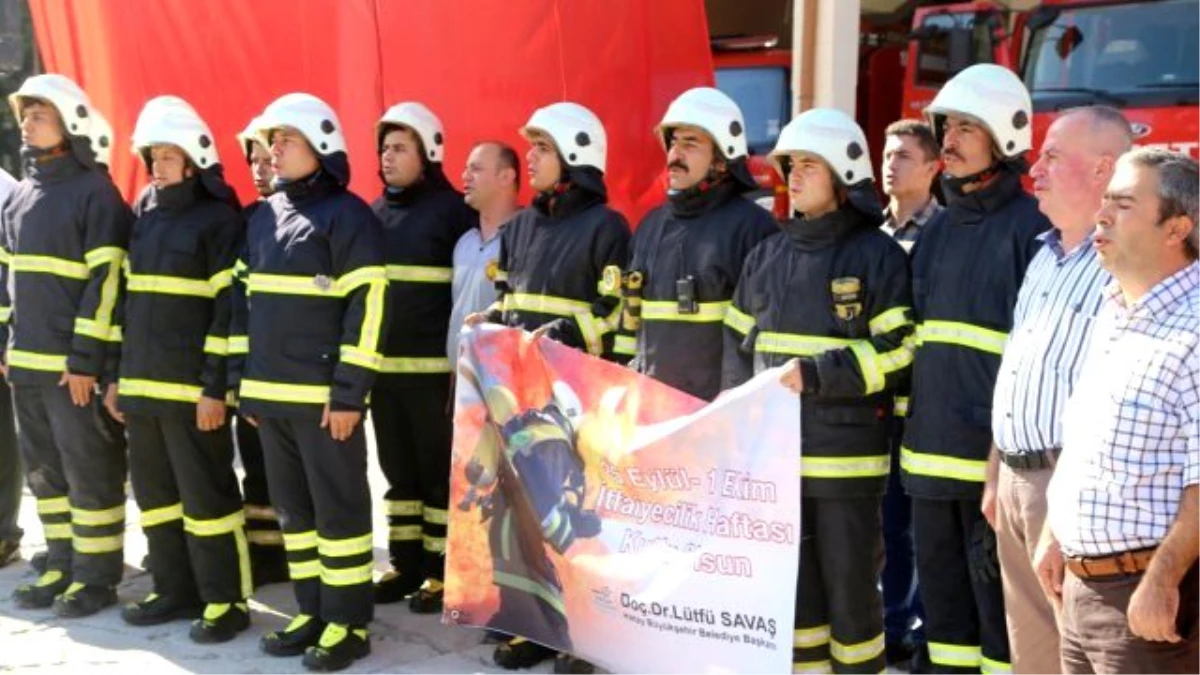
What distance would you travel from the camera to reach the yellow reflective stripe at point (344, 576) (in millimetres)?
5496

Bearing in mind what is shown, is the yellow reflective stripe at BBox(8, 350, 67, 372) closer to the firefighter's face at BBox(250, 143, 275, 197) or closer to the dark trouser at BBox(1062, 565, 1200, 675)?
the firefighter's face at BBox(250, 143, 275, 197)

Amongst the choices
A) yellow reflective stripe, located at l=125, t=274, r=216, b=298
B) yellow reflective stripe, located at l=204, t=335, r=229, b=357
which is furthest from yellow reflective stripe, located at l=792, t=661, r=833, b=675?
yellow reflective stripe, located at l=125, t=274, r=216, b=298

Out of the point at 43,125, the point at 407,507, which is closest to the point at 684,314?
the point at 407,507

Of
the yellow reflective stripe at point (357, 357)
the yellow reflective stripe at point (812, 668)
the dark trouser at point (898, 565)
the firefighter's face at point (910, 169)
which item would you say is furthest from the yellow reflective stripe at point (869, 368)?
the yellow reflective stripe at point (357, 357)

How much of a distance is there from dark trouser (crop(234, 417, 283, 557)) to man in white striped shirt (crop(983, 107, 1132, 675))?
3.80 meters

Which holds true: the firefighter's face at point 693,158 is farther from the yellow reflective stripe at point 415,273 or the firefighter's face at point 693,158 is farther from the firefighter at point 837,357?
the yellow reflective stripe at point 415,273

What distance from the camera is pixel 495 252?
235 inches

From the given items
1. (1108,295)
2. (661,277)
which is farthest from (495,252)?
(1108,295)

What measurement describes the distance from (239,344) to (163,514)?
3.20 ft

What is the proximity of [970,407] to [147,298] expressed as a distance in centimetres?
343

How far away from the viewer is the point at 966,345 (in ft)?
14.0

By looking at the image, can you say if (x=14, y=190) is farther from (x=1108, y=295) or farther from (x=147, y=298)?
(x=1108, y=295)

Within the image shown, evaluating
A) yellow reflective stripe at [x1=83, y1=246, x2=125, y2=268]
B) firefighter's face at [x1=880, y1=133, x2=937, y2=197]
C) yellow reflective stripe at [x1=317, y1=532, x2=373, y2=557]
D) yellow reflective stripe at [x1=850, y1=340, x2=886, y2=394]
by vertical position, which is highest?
firefighter's face at [x1=880, y1=133, x2=937, y2=197]

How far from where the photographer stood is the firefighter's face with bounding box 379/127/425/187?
246 inches
